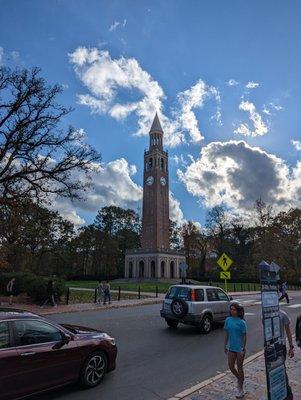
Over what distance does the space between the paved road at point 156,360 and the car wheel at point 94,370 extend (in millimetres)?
175

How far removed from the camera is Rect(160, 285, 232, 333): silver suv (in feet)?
49.1

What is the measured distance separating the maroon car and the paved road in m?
0.38

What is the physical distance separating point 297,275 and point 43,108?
193 feet

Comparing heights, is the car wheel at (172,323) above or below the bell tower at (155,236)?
below

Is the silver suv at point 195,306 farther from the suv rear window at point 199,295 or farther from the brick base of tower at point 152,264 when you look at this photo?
the brick base of tower at point 152,264

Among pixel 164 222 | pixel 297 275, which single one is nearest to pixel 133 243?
pixel 164 222

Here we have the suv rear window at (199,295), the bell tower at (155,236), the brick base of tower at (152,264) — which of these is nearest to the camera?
the suv rear window at (199,295)

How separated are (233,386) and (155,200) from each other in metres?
76.8

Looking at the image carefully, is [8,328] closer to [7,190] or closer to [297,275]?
[7,190]

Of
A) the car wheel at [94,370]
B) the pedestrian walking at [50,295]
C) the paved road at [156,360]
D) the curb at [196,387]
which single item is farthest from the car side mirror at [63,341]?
the pedestrian walking at [50,295]

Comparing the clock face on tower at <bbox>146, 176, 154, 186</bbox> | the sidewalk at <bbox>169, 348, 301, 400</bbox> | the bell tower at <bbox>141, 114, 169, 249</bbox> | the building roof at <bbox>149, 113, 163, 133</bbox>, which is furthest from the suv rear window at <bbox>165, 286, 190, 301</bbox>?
the building roof at <bbox>149, 113, 163, 133</bbox>

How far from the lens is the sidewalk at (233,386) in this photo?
7.08m

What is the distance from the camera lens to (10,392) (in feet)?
20.5

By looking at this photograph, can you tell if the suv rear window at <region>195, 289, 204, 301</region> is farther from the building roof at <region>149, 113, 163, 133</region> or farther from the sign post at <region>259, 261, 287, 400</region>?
the building roof at <region>149, 113, 163, 133</region>
